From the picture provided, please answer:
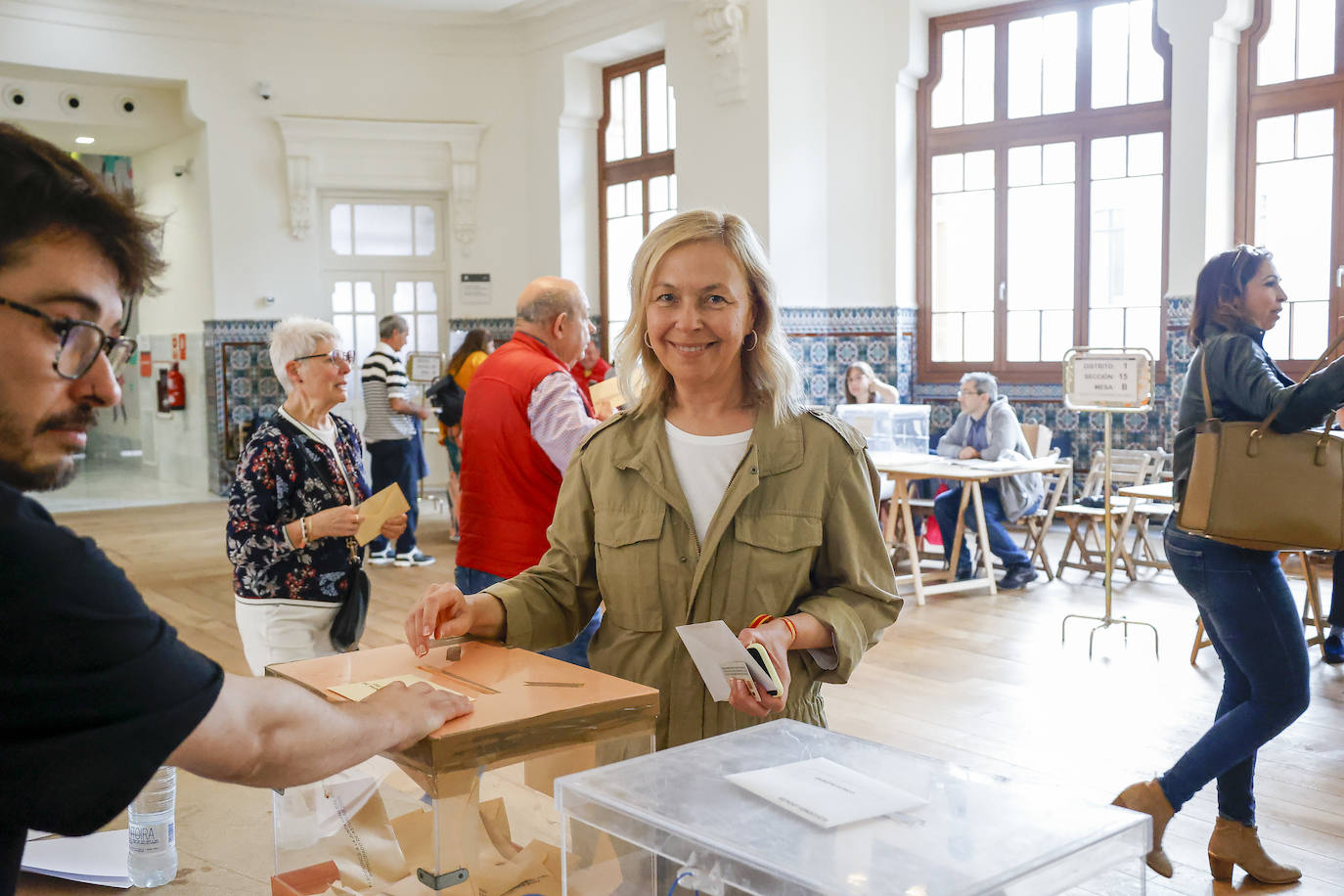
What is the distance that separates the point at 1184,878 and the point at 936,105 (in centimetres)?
769

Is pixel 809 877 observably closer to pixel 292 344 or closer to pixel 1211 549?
pixel 1211 549

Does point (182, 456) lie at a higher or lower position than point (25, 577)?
lower

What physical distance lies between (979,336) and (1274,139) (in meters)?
2.57

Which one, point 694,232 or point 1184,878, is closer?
point 694,232

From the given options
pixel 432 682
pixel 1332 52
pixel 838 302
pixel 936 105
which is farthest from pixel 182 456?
pixel 432 682

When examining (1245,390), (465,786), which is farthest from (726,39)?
(465,786)

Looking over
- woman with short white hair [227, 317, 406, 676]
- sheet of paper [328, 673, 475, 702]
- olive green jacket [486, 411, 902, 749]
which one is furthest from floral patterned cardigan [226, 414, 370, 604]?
sheet of paper [328, 673, 475, 702]

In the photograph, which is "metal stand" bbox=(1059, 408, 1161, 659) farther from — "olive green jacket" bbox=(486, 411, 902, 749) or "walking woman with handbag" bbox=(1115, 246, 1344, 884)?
"olive green jacket" bbox=(486, 411, 902, 749)

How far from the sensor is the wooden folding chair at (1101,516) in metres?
7.20

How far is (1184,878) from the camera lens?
3182mm

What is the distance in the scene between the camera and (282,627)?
317 centimetres

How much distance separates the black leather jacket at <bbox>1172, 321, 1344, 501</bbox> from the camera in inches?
118

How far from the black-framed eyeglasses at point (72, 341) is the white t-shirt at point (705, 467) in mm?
1126

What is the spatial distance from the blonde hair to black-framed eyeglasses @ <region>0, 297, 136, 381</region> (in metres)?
1.11
